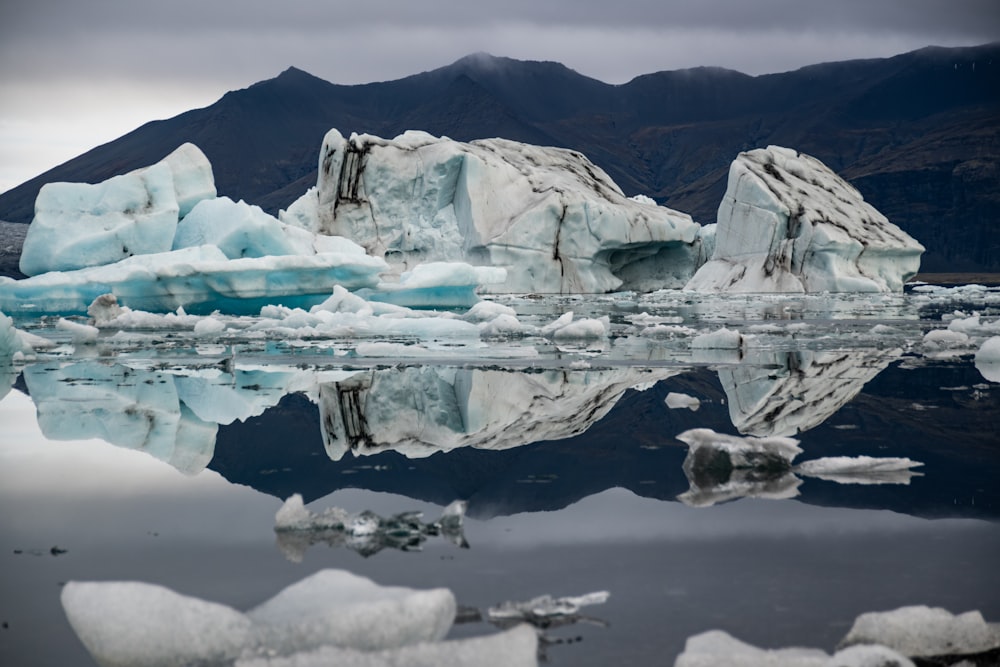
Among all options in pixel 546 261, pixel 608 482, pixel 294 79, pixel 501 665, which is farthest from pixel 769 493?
pixel 294 79

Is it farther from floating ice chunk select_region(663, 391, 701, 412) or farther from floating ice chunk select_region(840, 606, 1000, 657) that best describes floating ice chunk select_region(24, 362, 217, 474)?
floating ice chunk select_region(840, 606, 1000, 657)

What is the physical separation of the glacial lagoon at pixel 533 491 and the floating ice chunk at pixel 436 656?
153 mm

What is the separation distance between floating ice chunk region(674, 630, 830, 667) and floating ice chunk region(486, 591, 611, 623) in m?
0.31

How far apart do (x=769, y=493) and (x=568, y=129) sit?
116 meters

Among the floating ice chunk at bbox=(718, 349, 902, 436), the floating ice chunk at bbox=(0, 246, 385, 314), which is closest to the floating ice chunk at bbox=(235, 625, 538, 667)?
the floating ice chunk at bbox=(718, 349, 902, 436)

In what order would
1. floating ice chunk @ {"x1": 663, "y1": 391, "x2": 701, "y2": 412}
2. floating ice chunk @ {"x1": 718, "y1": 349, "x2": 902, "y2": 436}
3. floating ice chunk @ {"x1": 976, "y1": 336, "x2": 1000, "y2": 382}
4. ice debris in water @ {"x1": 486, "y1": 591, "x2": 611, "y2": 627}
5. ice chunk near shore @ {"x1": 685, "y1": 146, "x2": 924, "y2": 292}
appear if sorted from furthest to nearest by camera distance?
1. ice chunk near shore @ {"x1": 685, "y1": 146, "x2": 924, "y2": 292}
2. floating ice chunk @ {"x1": 976, "y1": 336, "x2": 1000, "y2": 382}
3. floating ice chunk @ {"x1": 663, "y1": 391, "x2": 701, "y2": 412}
4. floating ice chunk @ {"x1": 718, "y1": 349, "x2": 902, "y2": 436}
5. ice debris in water @ {"x1": 486, "y1": 591, "x2": 611, "y2": 627}

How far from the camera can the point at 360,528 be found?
103 inches

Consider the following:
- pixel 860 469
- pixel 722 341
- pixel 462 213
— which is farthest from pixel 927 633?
pixel 462 213

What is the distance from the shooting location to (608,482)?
3.29m

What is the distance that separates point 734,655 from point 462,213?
20.4 m

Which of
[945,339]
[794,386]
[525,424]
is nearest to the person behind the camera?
[525,424]

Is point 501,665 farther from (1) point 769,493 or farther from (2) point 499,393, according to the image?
(2) point 499,393

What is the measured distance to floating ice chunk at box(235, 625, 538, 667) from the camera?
161 cm

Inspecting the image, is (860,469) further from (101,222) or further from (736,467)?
(101,222)
